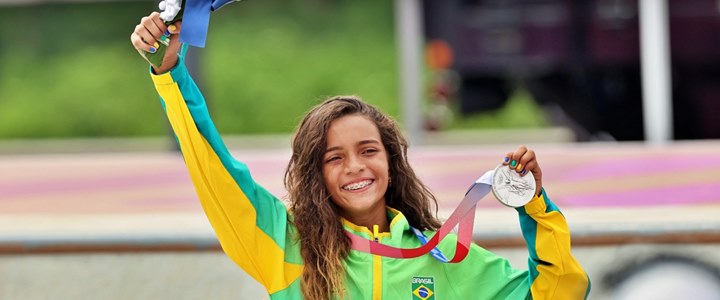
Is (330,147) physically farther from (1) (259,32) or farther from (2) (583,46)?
(1) (259,32)

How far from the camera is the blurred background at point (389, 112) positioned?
12.1 feet

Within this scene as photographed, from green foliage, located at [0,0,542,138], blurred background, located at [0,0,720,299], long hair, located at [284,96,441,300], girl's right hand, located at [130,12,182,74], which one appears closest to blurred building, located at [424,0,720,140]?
blurred background, located at [0,0,720,299]

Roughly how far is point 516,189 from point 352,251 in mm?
406

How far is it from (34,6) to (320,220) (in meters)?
10.2

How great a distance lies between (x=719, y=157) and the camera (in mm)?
5906

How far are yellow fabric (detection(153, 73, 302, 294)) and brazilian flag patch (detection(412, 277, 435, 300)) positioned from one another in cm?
25

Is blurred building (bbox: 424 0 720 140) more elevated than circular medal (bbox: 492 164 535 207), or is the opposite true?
circular medal (bbox: 492 164 535 207)

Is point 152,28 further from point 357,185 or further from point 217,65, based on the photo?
point 217,65

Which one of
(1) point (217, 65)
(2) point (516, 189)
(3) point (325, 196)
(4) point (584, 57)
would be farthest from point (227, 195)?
(1) point (217, 65)

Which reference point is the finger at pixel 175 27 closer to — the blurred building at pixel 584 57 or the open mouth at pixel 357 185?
the open mouth at pixel 357 185

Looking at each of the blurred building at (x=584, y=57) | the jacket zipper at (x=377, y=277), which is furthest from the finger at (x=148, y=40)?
the blurred building at (x=584, y=57)

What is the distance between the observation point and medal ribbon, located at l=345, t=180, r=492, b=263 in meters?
2.42

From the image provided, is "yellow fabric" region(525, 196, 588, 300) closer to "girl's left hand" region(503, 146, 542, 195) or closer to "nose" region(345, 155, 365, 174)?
"girl's left hand" region(503, 146, 542, 195)

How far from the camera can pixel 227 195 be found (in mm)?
2451
